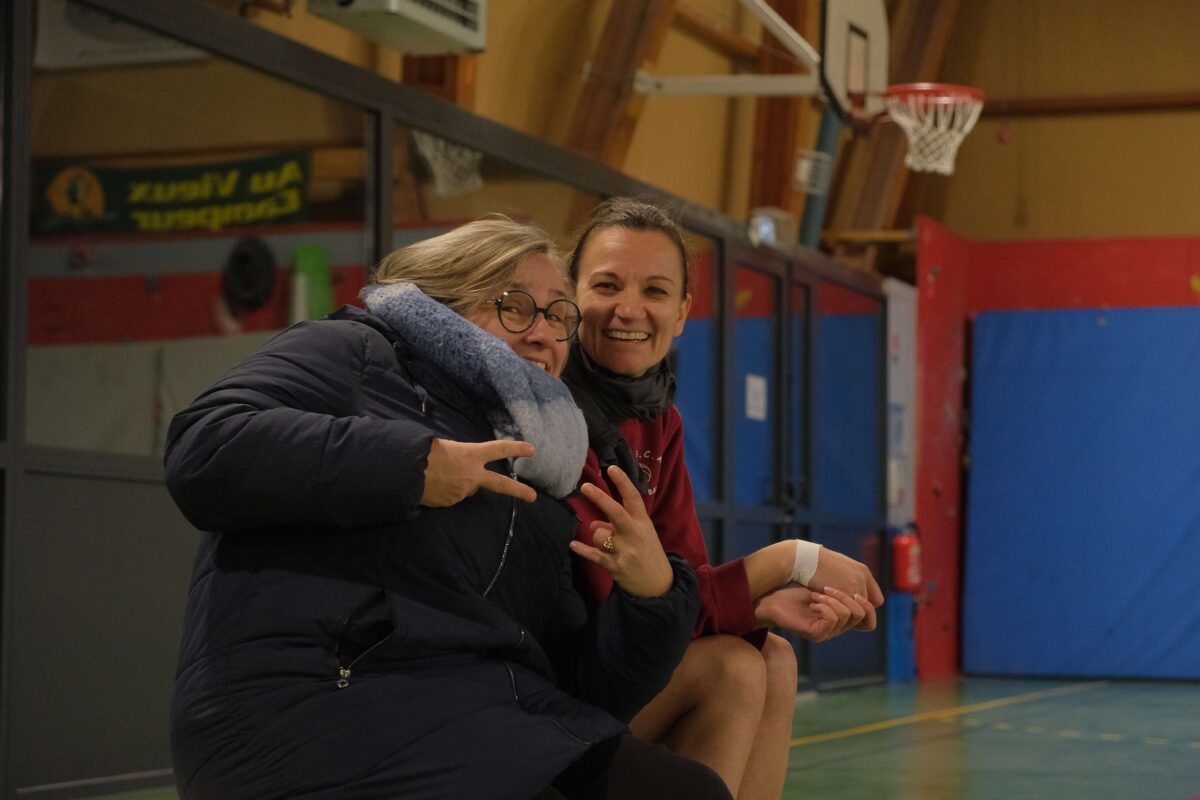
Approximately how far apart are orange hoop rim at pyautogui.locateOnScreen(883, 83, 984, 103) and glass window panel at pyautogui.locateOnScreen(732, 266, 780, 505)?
1.20m

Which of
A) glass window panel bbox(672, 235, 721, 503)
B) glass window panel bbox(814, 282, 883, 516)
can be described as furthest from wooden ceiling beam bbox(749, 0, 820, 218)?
glass window panel bbox(672, 235, 721, 503)

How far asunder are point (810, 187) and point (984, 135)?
3092 mm

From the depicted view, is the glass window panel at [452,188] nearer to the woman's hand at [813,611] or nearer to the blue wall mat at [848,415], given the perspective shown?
the blue wall mat at [848,415]

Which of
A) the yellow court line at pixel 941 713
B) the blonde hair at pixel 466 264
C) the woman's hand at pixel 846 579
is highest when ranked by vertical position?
the blonde hair at pixel 466 264

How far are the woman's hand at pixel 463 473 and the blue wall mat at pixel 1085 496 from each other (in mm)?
9181

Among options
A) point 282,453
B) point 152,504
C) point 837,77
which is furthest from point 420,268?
point 837,77

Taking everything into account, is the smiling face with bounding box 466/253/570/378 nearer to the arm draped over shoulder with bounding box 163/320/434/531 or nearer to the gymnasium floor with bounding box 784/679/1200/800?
the arm draped over shoulder with bounding box 163/320/434/531

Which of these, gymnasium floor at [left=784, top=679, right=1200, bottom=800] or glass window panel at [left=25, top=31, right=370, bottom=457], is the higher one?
glass window panel at [left=25, top=31, right=370, bottom=457]

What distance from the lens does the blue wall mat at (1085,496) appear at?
10227mm

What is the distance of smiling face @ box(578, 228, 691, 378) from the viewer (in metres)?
2.46

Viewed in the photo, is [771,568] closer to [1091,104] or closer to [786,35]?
[786,35]

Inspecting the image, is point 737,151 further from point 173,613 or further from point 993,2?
point 173,613

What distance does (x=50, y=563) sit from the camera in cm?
439

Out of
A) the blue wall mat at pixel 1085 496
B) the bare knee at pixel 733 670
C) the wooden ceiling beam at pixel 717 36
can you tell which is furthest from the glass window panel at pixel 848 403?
the bare knee at pixel 733 670
